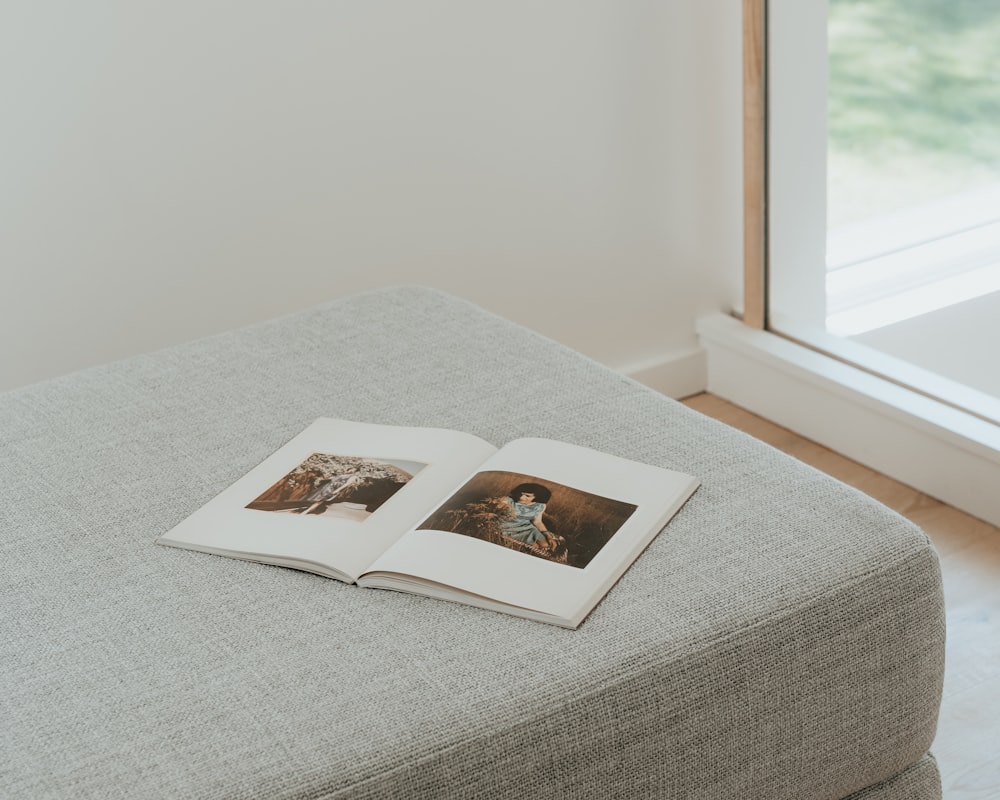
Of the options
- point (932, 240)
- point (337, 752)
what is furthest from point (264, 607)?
point (932, 240)

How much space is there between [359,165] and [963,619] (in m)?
1.23

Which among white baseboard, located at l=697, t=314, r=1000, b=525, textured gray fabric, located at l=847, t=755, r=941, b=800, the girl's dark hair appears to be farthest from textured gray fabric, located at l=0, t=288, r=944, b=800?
white baseboard, located at l=697, t=314, r=1000, b=525

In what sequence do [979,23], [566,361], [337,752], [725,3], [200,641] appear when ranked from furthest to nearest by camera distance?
[725,3]
[979,23]
[566,361]
[200,641]
[337,752]

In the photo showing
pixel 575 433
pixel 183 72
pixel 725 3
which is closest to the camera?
pixel 575 433

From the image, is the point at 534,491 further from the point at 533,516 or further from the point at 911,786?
the point at 911,786

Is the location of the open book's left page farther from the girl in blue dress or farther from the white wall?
the white wall

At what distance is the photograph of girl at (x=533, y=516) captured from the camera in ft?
3.47

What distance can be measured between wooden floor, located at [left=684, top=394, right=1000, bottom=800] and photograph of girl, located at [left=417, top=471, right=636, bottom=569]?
624mm

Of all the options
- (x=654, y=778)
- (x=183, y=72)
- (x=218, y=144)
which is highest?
(x=183, y=72)

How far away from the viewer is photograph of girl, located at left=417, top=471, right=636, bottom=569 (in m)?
1.06

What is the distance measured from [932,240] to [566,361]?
0.83m

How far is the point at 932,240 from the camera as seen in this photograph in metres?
1.94

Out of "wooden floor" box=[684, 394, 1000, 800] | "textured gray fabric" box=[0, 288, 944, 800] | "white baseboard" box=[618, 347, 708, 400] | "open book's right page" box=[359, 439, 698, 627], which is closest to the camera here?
"textured gray fabric" box=[0, 288, 944, 800]

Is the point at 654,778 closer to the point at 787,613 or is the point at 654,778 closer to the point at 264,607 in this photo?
the point at 787,613
